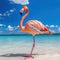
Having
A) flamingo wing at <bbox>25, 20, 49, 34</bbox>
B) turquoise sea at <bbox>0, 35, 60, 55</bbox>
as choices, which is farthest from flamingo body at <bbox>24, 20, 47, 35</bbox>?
turquoise sea at <bbox>0, 35, 60, 55</bbox>

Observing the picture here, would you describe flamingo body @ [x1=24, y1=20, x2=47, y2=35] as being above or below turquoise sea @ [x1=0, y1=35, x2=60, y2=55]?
above

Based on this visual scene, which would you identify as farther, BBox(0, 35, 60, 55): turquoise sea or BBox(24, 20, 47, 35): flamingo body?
BBox(0, 35, 60, 55): turquoise sea

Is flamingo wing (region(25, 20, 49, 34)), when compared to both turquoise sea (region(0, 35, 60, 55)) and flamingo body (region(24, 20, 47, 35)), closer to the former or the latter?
flamingo body (region(24, 20, 47, 35))

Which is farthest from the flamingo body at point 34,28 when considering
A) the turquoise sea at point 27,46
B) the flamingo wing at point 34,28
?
the turquoise sea at point 27,46

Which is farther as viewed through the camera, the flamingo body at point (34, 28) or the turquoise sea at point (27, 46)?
the turquoise sea at point (27, 46)

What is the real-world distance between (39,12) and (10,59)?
3.94 meters

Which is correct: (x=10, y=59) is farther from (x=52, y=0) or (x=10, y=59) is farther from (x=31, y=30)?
(x=52, y=0)

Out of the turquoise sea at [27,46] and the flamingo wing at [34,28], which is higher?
the flamingo wing at [34,28]

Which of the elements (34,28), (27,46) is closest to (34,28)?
(34,28)

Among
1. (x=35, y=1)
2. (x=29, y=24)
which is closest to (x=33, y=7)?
(x=35, y=1)

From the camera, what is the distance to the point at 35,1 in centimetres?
758

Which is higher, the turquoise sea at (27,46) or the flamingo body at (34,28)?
the flamingo body at (34,28)

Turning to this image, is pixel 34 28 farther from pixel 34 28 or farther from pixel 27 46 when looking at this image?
pixel 27 46

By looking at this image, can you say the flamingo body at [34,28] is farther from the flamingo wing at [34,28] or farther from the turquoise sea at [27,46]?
the turquoise sea at [27,46]
